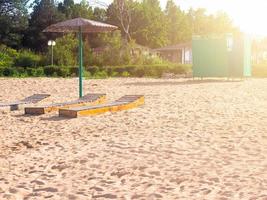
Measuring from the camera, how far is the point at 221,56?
22.6 meters

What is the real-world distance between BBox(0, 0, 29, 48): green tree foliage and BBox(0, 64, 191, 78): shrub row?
91.6 feet

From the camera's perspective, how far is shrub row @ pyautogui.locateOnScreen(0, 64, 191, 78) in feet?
96.4

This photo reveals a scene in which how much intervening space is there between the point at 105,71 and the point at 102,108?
777 inches

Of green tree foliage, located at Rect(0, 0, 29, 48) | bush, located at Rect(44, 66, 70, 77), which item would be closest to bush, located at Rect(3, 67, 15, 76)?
bush, located at Rect(44, 66, 70, 77)

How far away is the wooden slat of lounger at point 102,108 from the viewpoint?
10.0m

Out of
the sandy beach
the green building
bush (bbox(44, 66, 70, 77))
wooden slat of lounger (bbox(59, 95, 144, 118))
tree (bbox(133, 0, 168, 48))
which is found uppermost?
tree (bbox(133, 0, 168, 48))

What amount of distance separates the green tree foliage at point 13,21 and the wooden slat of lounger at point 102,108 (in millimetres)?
47144

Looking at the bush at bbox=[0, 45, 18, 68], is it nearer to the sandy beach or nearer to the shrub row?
the shrub row

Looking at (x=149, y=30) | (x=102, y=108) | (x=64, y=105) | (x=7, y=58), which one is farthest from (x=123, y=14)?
(x=102, y=108)

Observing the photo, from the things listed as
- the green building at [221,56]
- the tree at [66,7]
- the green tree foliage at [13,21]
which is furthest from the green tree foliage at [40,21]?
the green building at [221,56]

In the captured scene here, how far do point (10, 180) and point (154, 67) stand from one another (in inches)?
979

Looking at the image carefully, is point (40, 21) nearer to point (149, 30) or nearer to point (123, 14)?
point (149, 30)

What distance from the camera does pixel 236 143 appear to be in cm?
671

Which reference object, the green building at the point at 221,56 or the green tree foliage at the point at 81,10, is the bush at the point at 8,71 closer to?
the green building at the point at 221,56
